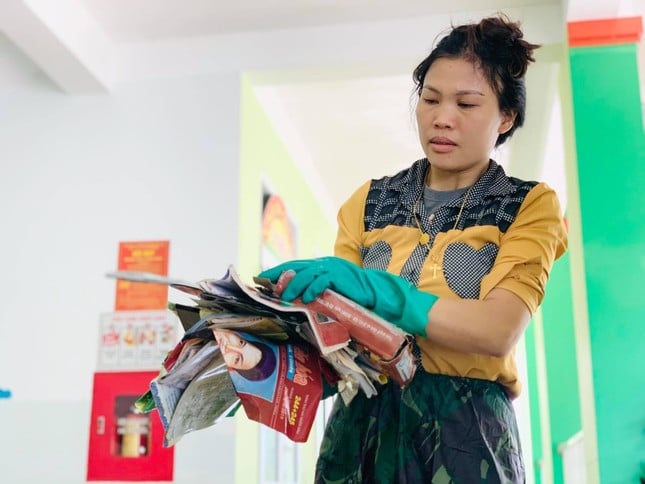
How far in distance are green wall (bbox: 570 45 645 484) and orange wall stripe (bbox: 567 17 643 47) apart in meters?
0.03

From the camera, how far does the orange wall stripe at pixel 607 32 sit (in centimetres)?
284

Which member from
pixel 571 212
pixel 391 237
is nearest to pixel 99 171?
pixel 571 212

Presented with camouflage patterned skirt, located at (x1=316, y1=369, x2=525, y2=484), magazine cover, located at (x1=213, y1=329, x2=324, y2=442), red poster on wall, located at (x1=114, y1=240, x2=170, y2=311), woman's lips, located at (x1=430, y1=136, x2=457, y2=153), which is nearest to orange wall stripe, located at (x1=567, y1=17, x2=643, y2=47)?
red poster on wall, located at (x1=114, y1=240, x2=170, y2=311)

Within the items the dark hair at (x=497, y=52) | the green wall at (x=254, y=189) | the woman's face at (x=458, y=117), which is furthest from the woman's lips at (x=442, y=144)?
the green wall at (x=254, y=189)

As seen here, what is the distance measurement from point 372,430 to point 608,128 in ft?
7.02

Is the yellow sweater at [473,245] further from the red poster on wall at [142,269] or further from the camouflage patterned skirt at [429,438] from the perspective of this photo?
the red poster on wall at [142,269]

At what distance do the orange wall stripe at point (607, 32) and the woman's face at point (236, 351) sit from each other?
2423mm

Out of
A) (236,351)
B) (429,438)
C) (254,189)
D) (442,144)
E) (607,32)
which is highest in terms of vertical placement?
(607,32)

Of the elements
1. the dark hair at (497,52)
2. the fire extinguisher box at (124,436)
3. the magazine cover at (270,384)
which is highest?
the dark hair at (497,52)

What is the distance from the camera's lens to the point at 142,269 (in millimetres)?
3146

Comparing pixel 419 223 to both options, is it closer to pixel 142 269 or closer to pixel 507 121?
pixel 507 121

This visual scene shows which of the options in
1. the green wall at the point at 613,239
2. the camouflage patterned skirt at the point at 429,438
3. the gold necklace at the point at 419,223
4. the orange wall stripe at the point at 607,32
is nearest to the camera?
the camouflage patterned skirt at the point at 429,438

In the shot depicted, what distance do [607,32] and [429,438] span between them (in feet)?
7.67

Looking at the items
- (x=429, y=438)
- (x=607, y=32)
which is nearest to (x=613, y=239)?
(x=607, y=32)
